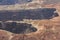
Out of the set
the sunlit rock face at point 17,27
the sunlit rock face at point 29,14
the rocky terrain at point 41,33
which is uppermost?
the rocky terrain at point 41,33

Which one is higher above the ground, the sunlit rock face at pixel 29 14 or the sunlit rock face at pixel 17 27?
the sunlit rock face at pixel 17 27

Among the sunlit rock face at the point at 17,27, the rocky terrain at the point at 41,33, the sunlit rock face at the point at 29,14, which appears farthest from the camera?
the sunlit rock face at the point at 29,14

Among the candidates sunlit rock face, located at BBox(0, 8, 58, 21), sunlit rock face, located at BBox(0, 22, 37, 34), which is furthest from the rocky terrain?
sunlit rock face, located at BBox(0, 8, 58, 21)

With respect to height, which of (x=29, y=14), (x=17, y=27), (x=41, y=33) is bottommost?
(x=29, y=14)

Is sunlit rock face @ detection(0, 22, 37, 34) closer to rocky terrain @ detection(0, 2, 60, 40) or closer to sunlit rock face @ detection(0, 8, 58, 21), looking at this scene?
rocky terrain @ detection(0, 2, 60, 40)

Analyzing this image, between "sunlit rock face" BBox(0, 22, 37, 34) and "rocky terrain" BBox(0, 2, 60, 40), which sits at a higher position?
"rocky terrain" BBox(0, 2, 60, 40)

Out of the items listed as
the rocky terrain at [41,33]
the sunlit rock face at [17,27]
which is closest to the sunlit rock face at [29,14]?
the sunlit rock face at [17,27]

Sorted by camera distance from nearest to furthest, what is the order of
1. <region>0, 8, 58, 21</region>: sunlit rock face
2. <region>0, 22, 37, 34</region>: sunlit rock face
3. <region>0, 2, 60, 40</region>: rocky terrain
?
<region>0, 2, 60, 40</region>: rocky terrain → <region>0, 22, 37, 34</region>: sunlit rock face → <region>0, 8, 58, 21</region>: sunlit rock face

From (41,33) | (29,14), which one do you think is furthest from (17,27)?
(29,14)

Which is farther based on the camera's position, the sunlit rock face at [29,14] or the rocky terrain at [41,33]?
the sunlit rock face at [29,14]

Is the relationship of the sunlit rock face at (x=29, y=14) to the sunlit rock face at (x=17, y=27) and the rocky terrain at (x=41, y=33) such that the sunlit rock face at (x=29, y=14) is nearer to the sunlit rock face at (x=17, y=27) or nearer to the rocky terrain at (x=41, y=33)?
the sunlit rock face at (x=17, y=27)

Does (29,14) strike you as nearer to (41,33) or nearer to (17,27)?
(17,27)
